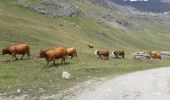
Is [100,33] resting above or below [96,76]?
above

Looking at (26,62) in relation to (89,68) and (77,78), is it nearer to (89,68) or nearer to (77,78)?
(89,68)

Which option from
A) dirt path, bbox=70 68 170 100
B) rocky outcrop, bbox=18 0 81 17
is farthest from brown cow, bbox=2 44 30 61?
rocky outcrop, bbox=18 0 81 17

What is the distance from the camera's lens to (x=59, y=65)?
151 feet

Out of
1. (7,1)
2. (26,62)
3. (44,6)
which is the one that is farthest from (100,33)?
(26,62)

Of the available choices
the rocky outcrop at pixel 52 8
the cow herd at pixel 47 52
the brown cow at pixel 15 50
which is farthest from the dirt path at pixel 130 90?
the rocky outcrop at pixel 52 8

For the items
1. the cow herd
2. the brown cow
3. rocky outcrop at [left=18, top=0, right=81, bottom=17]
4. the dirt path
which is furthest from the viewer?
rocky outcrop at [left=18, top=0, right=81, bottom=17]

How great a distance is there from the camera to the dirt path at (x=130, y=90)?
93.9 feet

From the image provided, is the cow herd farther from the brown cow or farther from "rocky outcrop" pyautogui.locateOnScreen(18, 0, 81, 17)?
"rocky outcrop" pyautogui.locateOnScreen(18, 0, 81, 17)

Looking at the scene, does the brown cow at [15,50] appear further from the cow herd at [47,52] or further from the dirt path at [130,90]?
the dirt path at [130,90]

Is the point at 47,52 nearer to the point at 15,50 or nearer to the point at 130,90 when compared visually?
the point at 15,50

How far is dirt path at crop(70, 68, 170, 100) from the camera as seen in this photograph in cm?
2861

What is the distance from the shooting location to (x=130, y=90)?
31.5 metres

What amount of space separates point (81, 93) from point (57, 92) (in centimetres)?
185

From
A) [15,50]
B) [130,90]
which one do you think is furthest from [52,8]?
[130,90]
